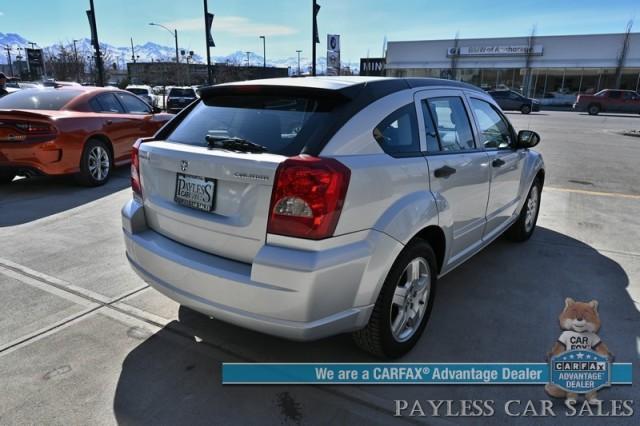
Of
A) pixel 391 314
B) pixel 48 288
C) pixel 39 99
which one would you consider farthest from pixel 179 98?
pixel 391 314

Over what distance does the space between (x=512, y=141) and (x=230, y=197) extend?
3129mm

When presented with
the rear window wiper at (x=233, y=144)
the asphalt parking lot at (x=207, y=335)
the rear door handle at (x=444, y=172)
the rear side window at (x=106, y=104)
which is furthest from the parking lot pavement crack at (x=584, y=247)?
the rear side window at (x=106, y=104)

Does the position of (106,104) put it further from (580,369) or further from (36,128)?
(580,369)

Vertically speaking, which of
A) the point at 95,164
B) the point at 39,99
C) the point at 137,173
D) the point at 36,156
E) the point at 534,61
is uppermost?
the point at 534,61

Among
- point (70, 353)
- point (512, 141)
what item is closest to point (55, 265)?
point (70, 353)

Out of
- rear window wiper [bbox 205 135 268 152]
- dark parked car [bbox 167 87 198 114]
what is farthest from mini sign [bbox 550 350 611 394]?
dark parked car [bbox 167 87 198 114]

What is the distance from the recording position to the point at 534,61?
42844 mm

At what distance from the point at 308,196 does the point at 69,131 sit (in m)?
6.06

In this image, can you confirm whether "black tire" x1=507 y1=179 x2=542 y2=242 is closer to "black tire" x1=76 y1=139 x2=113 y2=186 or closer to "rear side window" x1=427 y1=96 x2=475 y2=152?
"rear side window" x1=427 y1=96 x2=475 y2=152

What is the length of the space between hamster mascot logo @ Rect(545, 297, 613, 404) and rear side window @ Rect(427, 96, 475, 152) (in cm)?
130

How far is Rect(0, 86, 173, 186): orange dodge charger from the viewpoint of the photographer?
6.63m

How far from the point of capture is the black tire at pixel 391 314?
2.65 metres

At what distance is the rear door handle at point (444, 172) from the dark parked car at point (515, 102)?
1267 inches

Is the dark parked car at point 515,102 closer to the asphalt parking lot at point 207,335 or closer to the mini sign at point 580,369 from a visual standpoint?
the asphalt parking lot at point 207,335
